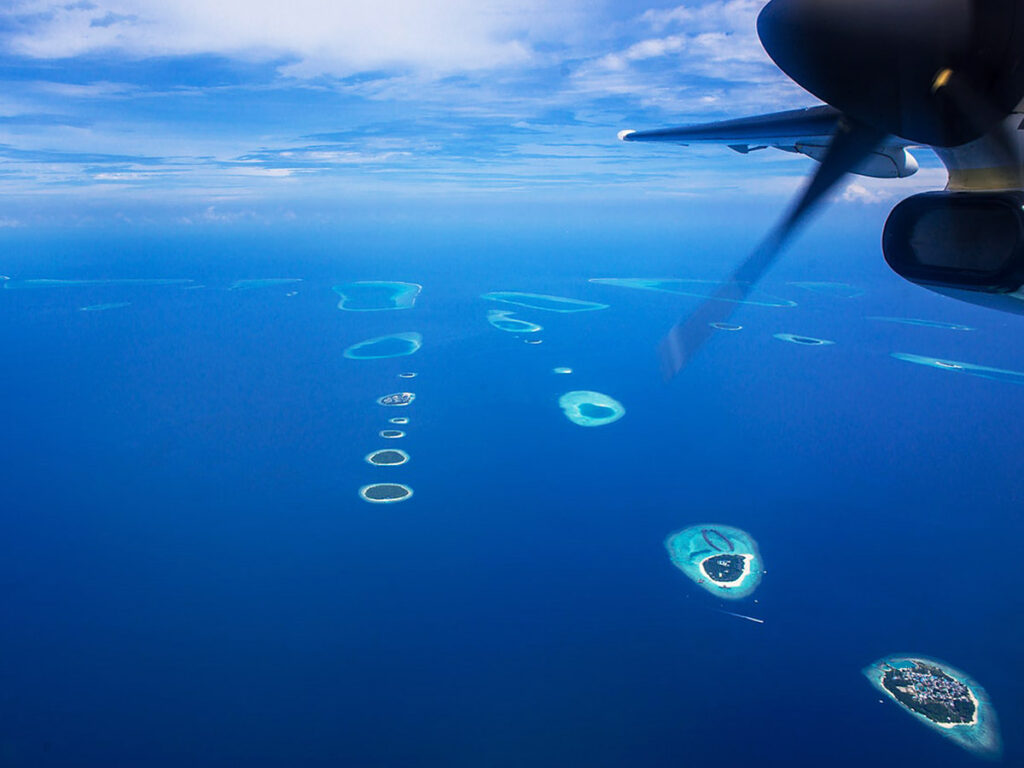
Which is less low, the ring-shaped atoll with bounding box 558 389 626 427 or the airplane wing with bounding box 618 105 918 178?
the airplane wing with bounding box 618 105 918 178

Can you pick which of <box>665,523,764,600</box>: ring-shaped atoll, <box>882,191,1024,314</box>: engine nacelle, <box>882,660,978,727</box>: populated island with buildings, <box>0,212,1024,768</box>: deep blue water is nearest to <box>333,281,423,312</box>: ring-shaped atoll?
<box>0,212,1024,768</box>: deep blue water

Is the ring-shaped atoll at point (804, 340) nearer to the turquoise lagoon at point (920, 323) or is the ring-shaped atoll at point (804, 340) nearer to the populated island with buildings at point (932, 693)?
the turquoise lagoon at point (920, 323)

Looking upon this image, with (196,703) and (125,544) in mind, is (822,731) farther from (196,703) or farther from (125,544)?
(125,544)

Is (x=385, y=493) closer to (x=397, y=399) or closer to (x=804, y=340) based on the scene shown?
(x=397, y=399)

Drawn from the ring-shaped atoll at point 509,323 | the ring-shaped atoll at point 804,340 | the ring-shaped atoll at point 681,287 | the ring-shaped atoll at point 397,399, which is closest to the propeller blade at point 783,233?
the ring-shaped atoll at point 397,399

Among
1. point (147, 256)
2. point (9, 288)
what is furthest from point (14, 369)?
point (147, 256)

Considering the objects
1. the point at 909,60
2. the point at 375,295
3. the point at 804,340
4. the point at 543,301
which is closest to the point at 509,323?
the point at 543,301

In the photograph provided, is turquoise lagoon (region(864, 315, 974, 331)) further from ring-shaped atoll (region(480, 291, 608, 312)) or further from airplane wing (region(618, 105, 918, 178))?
airplane wing (region(618, 105, 918, 178))
